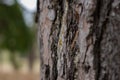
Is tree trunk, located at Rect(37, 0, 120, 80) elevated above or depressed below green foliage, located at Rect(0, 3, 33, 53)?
above

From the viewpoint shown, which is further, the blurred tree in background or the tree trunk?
the blurred tree in background

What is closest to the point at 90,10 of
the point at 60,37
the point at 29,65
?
the point at 60,37

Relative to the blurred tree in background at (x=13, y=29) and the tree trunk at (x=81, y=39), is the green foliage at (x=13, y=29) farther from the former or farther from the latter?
the tree trunk at (x=81, y=39)

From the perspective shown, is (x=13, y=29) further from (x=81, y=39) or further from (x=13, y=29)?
(x=81, y=39)

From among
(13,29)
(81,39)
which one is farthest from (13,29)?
(81,39)

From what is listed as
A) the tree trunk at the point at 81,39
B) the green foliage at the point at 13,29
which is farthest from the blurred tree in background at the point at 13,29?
the tree trunk at the point at 81,39

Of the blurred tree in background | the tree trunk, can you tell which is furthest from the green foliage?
the tree trunk

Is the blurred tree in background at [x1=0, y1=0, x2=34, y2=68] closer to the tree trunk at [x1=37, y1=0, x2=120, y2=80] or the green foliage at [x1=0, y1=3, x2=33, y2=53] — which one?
the green foliage at [x1=0, y1=3, x2=33, y2=53]
